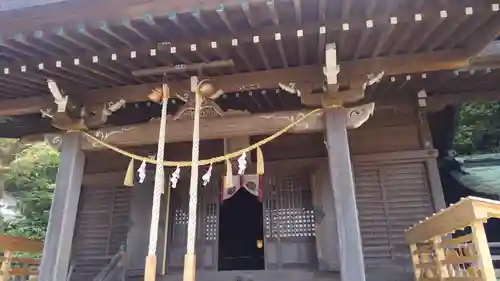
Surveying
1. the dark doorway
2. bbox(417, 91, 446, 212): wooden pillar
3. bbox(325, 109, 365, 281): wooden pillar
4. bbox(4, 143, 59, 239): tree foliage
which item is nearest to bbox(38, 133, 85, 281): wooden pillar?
bbox(325, 109, 365, 281): wooden pillar

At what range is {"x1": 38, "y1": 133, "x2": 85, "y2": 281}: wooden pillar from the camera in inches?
151

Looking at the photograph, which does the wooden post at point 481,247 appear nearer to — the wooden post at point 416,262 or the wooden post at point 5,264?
the wooden post at point 416,262

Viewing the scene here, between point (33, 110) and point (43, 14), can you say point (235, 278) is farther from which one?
point (43, 14)

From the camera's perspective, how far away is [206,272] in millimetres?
5051

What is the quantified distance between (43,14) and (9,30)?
375 mm

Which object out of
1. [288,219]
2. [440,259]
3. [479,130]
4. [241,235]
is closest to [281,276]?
[288,219]

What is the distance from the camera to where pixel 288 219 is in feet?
17.1

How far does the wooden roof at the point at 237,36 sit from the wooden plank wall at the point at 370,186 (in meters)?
1.25

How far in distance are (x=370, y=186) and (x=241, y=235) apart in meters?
5.72

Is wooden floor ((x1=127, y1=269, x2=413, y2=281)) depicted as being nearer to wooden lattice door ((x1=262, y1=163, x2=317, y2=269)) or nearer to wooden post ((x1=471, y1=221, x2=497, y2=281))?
wooden lattice door ((x1=262, y1=163, x2=317, y2=269))

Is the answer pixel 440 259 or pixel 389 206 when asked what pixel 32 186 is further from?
pixel 440 259

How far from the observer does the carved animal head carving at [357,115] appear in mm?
3861

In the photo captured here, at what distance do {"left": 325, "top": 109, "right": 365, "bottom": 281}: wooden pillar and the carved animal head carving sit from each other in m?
0.07

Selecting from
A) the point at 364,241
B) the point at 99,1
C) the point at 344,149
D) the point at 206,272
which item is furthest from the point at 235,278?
the point at 99,1
